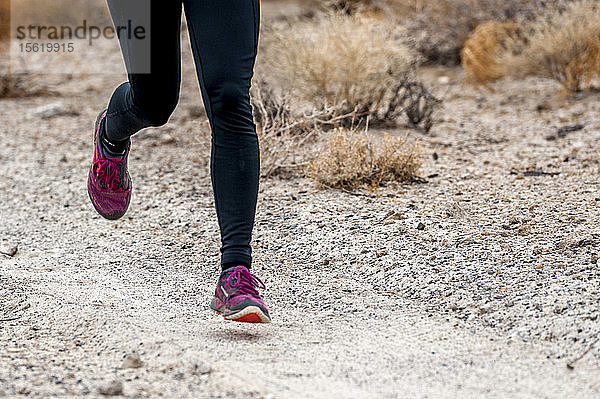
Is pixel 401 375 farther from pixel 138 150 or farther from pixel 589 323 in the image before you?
pixel 138 150

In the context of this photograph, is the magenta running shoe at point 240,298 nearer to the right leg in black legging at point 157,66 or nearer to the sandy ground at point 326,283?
the sandy ground at point 326,283

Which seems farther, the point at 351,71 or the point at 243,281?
the point at 351,71

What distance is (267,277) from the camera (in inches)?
144

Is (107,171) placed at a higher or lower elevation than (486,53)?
lower

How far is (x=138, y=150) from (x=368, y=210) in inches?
96.0

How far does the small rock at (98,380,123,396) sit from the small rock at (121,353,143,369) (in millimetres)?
178

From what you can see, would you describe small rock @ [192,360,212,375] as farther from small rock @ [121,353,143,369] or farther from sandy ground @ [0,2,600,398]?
small rock @ [121,353,143,369]

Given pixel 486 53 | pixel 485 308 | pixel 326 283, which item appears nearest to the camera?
pixel 485 308

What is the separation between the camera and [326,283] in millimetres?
3551

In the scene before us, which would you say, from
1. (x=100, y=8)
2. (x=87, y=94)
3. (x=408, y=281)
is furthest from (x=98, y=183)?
(x=100, y=8)

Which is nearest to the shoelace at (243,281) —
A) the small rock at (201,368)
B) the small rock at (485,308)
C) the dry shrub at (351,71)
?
the small rock at (201,368)

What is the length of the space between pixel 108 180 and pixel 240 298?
100cm

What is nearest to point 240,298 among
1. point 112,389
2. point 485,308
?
point 112,389
